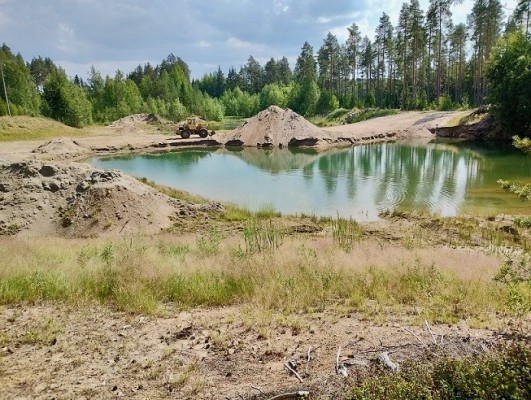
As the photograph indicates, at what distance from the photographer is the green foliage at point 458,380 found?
3617 mm

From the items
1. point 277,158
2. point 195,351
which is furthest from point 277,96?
point 195,351

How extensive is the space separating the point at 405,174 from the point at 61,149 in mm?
33158

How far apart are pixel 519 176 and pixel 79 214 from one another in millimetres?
26248

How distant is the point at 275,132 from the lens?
52.6m

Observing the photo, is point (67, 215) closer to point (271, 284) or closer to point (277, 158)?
point (271, 284)

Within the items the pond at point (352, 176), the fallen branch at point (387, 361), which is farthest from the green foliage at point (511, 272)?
the pond at point (352, 176)

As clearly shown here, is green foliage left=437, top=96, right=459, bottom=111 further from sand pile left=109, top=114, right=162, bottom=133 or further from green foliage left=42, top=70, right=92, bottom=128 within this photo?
green foliage left=42, top=70, right=92, bottom=128

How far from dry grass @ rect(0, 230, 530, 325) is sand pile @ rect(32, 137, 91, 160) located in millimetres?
34120

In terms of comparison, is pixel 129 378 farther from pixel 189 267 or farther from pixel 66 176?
pixel 66 176

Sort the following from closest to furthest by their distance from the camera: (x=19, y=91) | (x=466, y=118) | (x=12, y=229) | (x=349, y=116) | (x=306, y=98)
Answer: (x=12, y=229)
(x=466, y=118)
(x=349, y=116)
(x=19, y=91)
(x=306, y=98)

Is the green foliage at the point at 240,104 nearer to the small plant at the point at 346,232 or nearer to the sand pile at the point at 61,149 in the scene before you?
the sand pile at the point at 61,149

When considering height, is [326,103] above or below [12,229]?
above

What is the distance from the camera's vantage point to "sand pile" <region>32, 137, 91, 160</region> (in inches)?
1576

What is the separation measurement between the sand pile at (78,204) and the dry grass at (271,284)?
24.6ft
